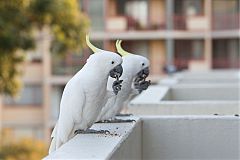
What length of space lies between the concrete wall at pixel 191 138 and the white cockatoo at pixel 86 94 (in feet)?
2.21

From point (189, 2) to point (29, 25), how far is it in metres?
16.7

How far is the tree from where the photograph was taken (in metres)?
13.1

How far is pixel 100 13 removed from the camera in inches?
1182

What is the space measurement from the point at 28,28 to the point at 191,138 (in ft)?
31.5

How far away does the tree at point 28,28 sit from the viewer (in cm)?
1313

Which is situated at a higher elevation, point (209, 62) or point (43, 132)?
point (209, 62)

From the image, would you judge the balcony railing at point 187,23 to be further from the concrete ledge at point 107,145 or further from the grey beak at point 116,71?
the grey beak at point 116,71

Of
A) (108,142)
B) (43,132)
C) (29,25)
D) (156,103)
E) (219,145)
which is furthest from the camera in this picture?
(43,132)

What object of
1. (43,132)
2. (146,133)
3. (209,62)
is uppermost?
(146,133)

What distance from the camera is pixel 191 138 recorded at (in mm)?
4953

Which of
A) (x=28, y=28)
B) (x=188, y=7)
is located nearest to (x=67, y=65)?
(x=188, y=7)

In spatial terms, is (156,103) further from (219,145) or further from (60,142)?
(60,142)

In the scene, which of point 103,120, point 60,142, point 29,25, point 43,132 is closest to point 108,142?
point 60,142

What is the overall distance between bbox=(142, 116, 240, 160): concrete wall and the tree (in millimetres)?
8084
